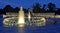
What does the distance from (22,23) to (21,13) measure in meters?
4.90

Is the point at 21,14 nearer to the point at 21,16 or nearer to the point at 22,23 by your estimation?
the point at 21,16

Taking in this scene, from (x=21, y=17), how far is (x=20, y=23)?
17.6 ft

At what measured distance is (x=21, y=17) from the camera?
188 feet

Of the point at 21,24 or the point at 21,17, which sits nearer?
the point at 21,17

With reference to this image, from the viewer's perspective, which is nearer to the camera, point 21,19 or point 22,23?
point 21,19

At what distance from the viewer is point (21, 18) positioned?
5778cm

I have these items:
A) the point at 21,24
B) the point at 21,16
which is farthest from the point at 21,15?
the point at 21,24

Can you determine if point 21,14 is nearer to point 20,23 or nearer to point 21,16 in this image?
point 21,16

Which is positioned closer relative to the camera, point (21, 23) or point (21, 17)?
point (21, 17)

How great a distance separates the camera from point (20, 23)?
62500 millimetres

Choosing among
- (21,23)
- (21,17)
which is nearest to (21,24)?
(21,23)

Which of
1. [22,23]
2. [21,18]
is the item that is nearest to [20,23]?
[22,23]

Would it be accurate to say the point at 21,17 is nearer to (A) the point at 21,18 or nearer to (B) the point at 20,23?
(A) the point at 21,18

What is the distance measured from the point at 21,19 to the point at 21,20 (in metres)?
0.37
